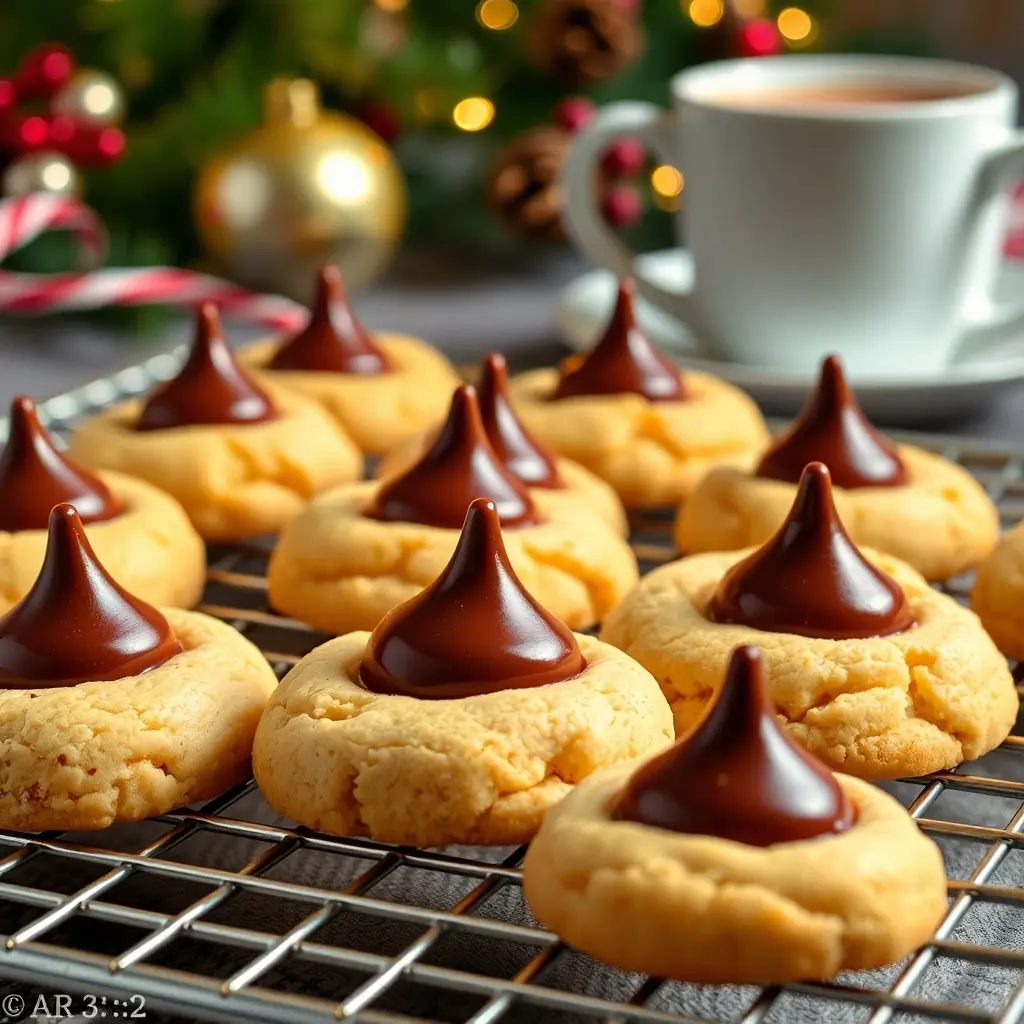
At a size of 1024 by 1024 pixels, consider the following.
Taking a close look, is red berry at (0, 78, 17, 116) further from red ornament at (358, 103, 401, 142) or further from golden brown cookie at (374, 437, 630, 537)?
golden brown cookie at (374, 437, 630, 537)

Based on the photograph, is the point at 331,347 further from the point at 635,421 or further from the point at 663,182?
the point at 663,182

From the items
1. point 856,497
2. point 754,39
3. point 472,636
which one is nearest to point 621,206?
point 754,39

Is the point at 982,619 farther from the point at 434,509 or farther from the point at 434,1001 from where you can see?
the point at 434,1001

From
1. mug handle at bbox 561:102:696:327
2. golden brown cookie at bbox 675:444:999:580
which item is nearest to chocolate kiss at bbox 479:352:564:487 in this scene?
golden brown cookie at bbox 675:444:999:580

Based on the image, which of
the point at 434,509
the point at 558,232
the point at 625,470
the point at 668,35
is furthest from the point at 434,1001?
the point at 668,35

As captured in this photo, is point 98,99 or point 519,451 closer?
point 519,451

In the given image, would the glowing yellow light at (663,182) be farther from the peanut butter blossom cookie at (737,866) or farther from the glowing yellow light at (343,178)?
the peanut butter blossom cookie at (737,866)
